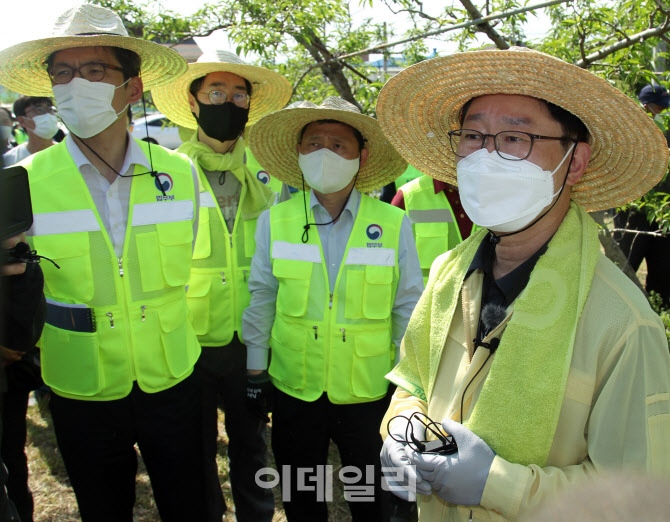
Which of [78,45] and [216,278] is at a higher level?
[78,45]

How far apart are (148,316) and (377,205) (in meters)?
1.20

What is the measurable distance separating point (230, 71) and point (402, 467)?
8.86 feet

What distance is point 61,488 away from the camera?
135 inches

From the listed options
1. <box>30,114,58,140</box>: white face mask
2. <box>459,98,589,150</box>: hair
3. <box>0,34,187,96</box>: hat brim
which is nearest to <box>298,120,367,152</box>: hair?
<box>0,34,187,96</box>: hat brim

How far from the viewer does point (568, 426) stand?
1341mm

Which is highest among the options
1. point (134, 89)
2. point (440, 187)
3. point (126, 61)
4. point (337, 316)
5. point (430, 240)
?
point (126, 61)

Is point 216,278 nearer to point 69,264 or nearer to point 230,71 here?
point 69,264

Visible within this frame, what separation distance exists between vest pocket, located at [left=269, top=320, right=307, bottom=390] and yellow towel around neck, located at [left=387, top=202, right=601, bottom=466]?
3.89 feet

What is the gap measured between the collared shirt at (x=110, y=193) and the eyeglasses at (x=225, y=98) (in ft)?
3.49

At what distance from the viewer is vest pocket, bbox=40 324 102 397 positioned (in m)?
2.19

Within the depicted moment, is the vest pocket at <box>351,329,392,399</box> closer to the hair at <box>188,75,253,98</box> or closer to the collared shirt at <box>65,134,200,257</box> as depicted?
the collared shirt at <box>65,134,200,257</box>

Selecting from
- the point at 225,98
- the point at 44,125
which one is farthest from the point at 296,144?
the point at 44,125

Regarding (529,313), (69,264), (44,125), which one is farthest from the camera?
(44,125)

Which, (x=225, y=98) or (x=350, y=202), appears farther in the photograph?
(x=225, y=98)
